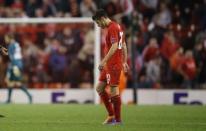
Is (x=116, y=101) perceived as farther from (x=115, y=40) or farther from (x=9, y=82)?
(x=9, y=82)

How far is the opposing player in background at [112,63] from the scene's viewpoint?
14.2 metres

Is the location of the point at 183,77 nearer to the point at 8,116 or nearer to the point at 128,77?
the point at 128,77

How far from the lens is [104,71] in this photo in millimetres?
14898

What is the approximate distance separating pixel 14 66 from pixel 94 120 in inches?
364

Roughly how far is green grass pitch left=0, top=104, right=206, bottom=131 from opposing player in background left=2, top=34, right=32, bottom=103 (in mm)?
5234

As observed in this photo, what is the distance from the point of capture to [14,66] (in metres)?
24.6

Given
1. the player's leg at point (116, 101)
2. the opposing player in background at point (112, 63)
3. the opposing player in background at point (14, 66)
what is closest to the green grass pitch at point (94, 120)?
the player's leg at point (116, 101)

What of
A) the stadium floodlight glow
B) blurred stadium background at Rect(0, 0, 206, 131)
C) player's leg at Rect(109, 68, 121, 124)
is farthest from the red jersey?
the stadium floodlight glow

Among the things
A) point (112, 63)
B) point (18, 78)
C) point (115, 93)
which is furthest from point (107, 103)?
point (18, 78)

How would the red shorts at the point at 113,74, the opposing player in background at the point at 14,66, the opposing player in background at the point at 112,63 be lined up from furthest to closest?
the opposing player in background at the point at 14,66 → the red shorts at the point at 113,74 → the opposing player in background at the point at 112,63

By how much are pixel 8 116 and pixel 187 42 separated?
9.22 meters

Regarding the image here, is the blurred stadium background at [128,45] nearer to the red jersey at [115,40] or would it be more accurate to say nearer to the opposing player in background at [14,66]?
the opposing player in background at [14,66]

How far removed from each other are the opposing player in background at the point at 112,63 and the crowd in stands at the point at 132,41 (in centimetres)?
940

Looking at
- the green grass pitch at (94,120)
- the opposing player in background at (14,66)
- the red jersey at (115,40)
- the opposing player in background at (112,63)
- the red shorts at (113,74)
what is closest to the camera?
the green grass pitch at (94,120)
